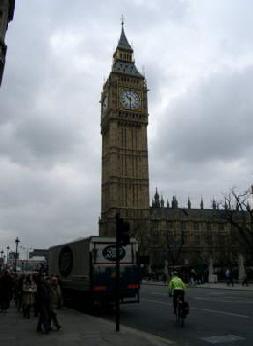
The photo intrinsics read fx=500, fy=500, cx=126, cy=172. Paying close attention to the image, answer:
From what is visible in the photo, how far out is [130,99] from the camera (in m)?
129

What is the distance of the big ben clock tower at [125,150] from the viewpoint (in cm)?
12262

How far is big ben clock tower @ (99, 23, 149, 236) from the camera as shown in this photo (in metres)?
123

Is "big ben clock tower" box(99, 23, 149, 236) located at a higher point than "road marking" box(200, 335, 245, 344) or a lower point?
higher

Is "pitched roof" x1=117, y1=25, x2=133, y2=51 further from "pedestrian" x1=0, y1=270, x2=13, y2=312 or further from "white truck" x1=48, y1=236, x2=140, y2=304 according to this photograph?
"pedestrian" x1=0, y1=270, x2=13, y2=312

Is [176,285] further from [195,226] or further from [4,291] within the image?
[195,226]

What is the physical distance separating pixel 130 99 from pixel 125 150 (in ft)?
44.9

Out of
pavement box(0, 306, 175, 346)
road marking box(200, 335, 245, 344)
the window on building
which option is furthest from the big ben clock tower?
road marking box(200, 335, 245, 344)

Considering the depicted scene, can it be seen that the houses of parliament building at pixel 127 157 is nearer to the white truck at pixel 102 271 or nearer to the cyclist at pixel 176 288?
the white truck at pixel 102 271

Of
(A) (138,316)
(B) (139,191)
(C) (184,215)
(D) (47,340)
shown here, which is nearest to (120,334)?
(D) (47,340)

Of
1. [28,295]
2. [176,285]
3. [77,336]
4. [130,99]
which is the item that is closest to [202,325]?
[176,285]

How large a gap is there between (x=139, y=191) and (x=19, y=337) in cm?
11132

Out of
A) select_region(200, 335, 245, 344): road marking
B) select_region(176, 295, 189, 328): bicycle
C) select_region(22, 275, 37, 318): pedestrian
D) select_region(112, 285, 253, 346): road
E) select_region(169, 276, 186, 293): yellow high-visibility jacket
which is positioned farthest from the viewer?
select_region(22, 275, 37, 318): pedestrian

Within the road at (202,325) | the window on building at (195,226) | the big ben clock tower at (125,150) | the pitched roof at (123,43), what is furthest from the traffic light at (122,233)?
the window on building at (195,226)

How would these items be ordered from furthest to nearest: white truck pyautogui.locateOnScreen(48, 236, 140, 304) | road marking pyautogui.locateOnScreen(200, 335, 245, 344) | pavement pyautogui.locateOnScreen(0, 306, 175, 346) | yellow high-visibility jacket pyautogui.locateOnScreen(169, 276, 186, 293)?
white truck pyautogui.locateOnScreen(48, 236, 140, 304) < yellow high-visibility jacket pyautogui.locateOnScreen(169, 276, 186, 293) < road marking pyautogui.locateOnScreen(200, 335, 245, 344) < pavement pyautogui.locateOnScreen(0, 306, 175, 346)
